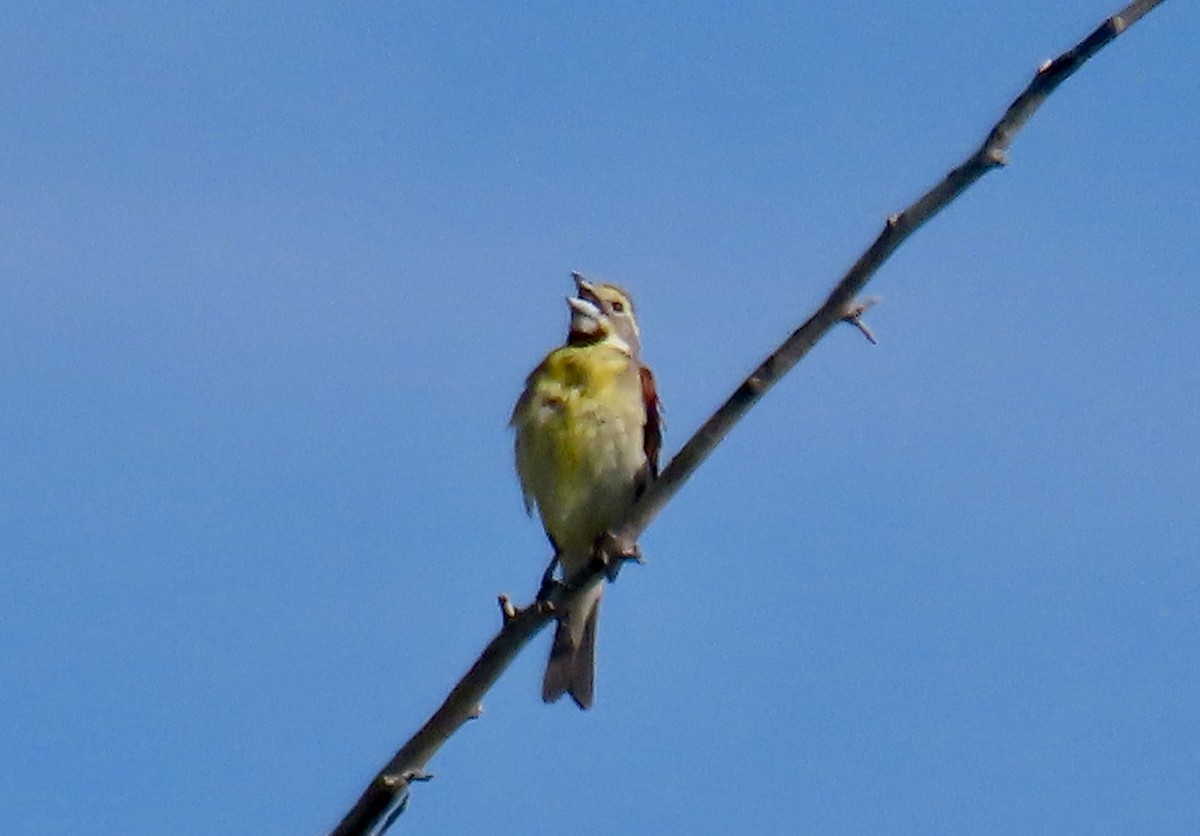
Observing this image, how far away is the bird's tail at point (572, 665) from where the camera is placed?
311 inches

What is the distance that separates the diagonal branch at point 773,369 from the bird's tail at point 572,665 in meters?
4.04

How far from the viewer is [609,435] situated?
8664mm

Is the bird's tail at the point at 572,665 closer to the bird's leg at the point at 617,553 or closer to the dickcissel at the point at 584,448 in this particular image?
the dickcissel at the point at 584,448

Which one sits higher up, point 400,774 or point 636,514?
point 636,514

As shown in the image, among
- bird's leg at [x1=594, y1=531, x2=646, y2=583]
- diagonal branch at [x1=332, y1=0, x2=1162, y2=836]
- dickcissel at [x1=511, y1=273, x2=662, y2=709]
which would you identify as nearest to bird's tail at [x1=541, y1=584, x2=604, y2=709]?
dickcissel at [x1=511, y1=273, x2=662, y2=709]

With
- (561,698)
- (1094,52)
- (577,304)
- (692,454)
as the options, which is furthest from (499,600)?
(577,304)

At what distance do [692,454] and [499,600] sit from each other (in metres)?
0.78

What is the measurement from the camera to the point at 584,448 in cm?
868

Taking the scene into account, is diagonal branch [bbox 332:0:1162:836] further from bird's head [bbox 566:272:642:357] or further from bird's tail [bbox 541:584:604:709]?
bird's head [bbox 566:272:642:357]

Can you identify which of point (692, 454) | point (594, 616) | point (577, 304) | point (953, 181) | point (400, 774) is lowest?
point (400, 774)

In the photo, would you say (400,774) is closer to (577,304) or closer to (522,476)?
(522,476)

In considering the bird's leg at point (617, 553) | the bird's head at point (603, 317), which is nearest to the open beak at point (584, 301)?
the bird's head at point (603, 317)

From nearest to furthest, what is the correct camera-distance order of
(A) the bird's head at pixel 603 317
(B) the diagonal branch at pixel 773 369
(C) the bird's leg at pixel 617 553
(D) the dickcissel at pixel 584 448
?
(B) the diagonal branch at pixel 773 369 < (C) the bird's leg at pixel 617 553 < (D) the dickcissel at pixel 584 448 < (A) the bird's head at pixel 603 317

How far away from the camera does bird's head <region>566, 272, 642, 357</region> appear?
9.67 meters
